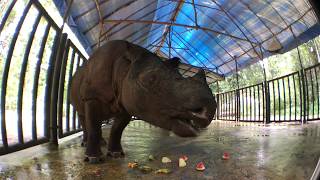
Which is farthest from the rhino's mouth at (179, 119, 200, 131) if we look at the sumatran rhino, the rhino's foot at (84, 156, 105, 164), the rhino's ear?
the rhino's foot at (84, 156, 105, 164)

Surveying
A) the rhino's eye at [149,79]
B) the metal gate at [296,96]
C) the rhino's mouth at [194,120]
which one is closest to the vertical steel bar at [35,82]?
the rhino's eye at [149,79]

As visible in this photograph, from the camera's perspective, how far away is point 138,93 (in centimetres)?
371

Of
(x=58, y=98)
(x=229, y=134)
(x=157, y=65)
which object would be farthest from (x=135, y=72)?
(x=229, y=134)

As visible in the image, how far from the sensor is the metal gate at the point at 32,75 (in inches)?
187

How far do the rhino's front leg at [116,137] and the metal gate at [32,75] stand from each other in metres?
1.34

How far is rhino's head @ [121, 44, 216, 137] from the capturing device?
9.25 feet

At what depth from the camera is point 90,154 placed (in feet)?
14.0

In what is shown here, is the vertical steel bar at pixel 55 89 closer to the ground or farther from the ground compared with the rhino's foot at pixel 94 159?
farther from the ground

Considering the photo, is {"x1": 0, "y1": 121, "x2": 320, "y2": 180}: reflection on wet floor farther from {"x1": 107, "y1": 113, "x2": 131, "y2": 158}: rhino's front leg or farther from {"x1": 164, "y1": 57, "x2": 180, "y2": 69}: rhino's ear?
{"x1": 164, "y1": 57, "x2": 180, "y2": 69}: rhino's ear

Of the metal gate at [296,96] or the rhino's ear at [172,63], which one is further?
the rhino's ear at [172,63]

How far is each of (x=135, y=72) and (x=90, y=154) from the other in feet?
3.75

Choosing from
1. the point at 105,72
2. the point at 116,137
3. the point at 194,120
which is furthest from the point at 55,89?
the point at 194,120

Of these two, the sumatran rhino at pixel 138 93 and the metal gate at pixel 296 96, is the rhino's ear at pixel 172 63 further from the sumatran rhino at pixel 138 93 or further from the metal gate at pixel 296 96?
the metal gate at pixel 296 96

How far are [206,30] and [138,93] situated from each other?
4154 mm
